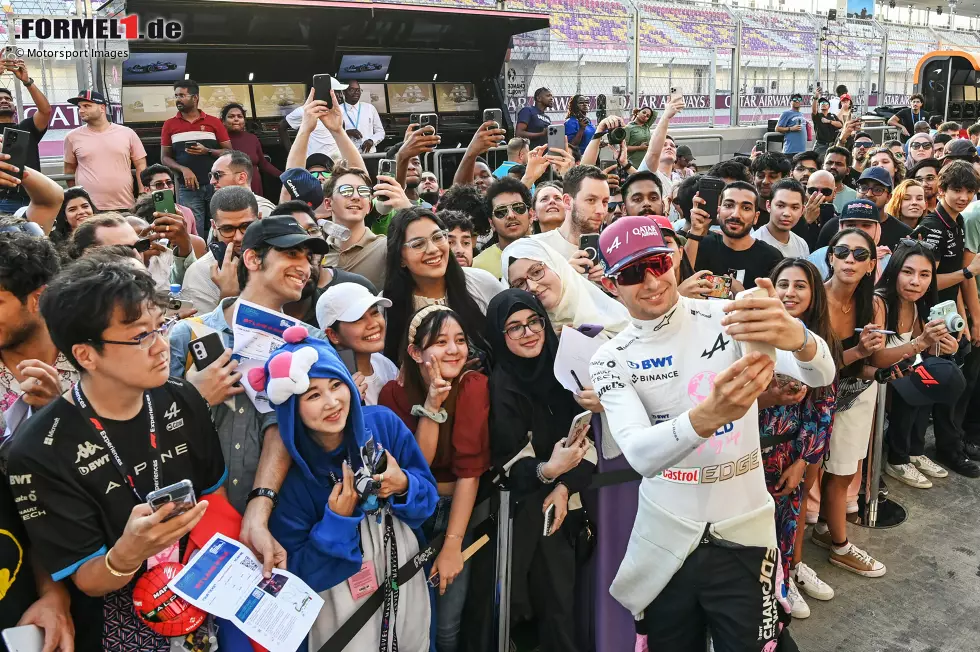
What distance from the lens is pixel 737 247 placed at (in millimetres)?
4574

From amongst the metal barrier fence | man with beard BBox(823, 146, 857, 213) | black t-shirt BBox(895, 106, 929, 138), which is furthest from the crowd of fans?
black t-shirt BBox(895, 106, 929, 138)

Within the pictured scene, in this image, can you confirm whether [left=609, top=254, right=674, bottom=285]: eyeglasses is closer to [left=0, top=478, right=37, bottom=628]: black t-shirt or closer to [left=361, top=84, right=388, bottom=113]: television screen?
[left=0, top=478, right=37, bottom=628]: black t-shirt

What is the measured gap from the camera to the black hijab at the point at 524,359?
2.98 meters

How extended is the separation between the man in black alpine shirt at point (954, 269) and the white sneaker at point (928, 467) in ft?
0.58

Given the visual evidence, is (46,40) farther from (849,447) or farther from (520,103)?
(849,447)

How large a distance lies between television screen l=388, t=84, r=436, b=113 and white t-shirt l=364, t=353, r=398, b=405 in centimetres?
778

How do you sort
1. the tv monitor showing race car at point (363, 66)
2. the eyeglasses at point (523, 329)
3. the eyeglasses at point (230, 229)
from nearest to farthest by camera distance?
the eyeglasses at point (523, 329)
the eyeglasses at point (230, 229)
the tv monitor showing race car at point (363, 66)

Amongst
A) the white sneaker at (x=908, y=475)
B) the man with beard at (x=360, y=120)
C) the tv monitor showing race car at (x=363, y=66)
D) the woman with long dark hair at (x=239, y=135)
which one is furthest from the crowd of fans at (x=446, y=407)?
the tv monitor showing race car at (x=363, y=66)

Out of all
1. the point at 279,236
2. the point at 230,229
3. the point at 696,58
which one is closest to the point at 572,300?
the point at 279,236

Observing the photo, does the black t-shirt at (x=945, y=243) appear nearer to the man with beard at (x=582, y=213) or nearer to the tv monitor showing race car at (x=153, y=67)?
the man with beard at (x=582, y=213)

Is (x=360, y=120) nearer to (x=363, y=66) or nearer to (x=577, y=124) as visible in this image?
(x=363, y=66)

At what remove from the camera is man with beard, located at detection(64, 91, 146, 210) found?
20.1 feet

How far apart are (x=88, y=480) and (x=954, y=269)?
5719 millimetres

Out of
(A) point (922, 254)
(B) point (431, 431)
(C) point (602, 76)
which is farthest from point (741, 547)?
(C) point (602, 76)
